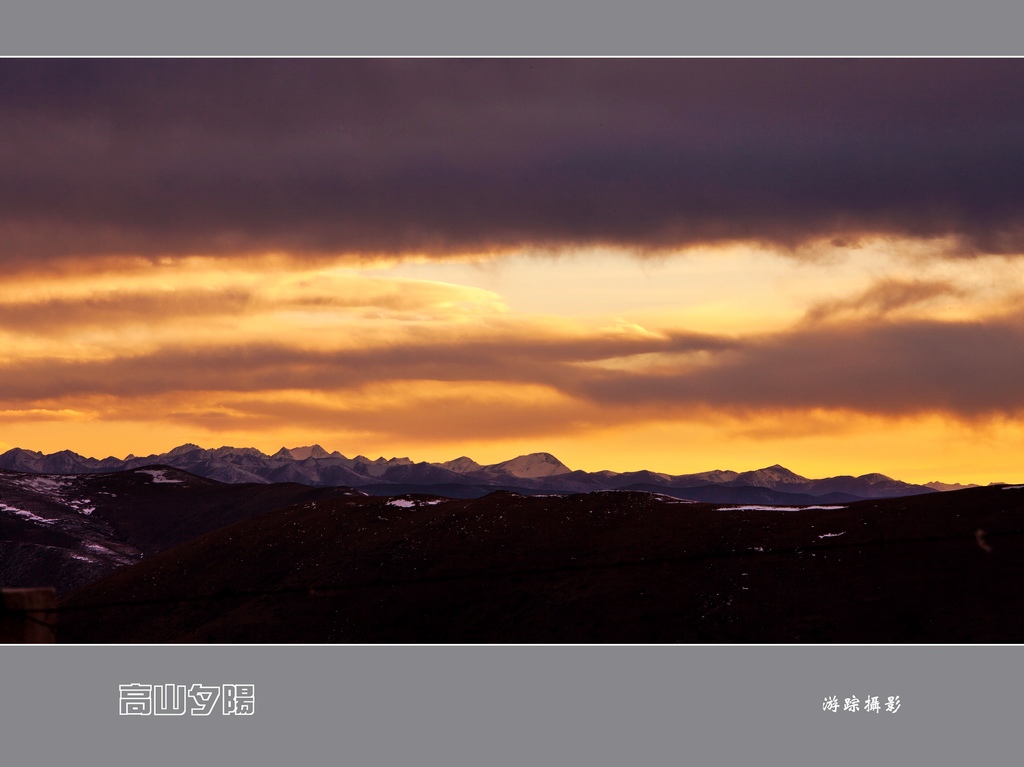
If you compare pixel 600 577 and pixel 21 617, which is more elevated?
pixel 21 617

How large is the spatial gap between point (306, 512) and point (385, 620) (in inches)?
1649

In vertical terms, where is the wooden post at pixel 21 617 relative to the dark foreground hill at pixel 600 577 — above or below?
above

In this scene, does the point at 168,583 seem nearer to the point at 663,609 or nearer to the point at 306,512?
the point at 306,512

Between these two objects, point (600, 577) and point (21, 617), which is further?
point (600, 577)

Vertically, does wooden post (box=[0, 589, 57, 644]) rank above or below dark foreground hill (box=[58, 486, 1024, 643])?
above

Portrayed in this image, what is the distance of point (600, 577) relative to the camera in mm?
73562

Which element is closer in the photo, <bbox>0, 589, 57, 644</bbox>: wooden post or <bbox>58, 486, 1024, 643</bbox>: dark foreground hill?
<bbox>0, 589, 57, 644</bbox>: wooden post

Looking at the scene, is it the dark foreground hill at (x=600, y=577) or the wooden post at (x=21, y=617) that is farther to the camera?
the dark foreground hill at (x=600, y=577)

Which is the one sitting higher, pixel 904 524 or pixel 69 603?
pixel 904 524

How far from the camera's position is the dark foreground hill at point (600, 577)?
5731cm

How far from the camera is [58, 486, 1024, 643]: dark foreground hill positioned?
188ft

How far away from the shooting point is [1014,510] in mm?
65562

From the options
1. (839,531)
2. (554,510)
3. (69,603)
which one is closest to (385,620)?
(554,510)

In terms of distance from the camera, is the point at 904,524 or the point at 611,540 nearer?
the point at 904,524
